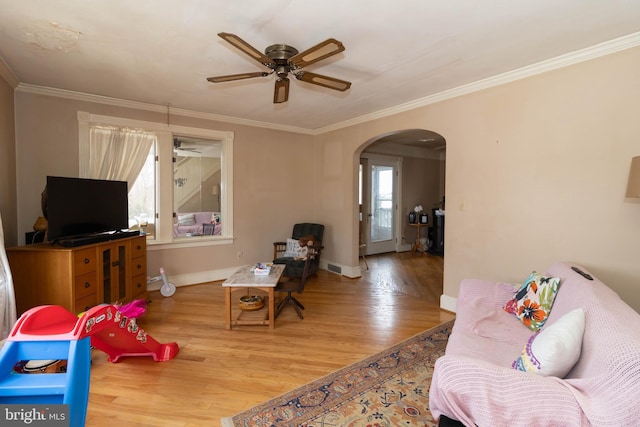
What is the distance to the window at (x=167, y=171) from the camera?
3.95 meters

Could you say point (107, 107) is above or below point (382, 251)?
above

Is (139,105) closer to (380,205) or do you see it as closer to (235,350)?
(235,350)

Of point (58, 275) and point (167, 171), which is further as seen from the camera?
point (167, 171)

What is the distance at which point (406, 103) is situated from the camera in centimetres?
393

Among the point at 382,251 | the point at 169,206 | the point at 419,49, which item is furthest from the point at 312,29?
the point at 382,251

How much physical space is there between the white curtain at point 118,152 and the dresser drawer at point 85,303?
1671 millimetres

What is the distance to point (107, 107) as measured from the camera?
12.8 feet

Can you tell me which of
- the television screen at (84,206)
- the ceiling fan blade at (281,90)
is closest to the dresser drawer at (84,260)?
the television screen at (84,206)

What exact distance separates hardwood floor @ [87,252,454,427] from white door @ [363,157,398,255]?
2486 millimetres

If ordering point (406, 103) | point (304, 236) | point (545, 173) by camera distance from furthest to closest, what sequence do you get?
A: point (304, 236)
point (406, 103)
point (545, 173)

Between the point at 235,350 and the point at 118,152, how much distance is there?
3166mm

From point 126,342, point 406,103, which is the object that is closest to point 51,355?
point 126,342

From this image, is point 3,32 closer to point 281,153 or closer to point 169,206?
point 169,206

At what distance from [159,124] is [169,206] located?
46.5 inches
